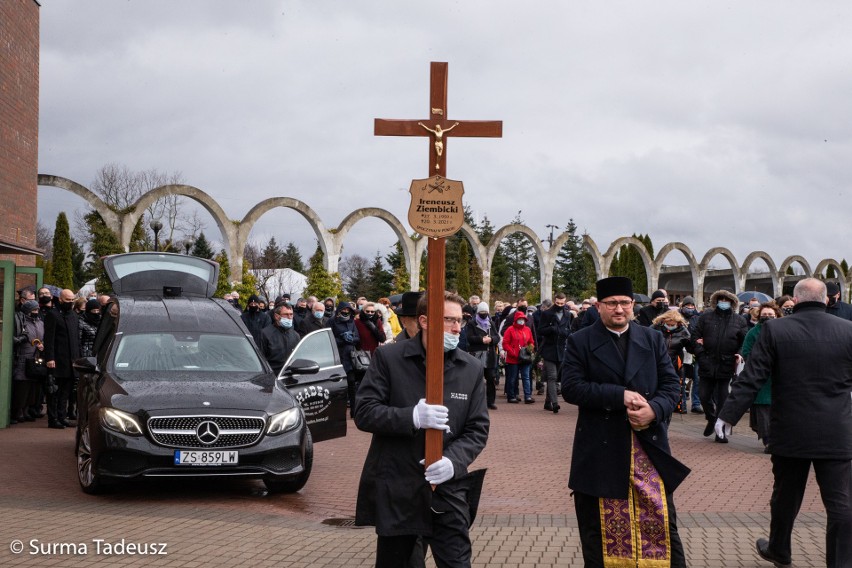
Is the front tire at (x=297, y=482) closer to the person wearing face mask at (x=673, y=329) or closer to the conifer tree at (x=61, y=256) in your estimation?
the person wearing face mask at (x=673, y=329)

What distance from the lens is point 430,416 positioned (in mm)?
4449

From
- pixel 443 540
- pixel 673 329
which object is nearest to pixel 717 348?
pixel 673 329

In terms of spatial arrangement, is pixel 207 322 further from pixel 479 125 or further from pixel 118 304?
pixel 479 125

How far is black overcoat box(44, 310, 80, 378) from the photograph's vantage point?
551 inches

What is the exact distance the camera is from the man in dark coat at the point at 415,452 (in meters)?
4.54

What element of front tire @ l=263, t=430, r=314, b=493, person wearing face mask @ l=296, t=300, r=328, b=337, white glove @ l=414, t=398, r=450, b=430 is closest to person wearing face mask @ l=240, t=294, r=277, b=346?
person wearing face mask @ l=296, t=300, r=328, b=337

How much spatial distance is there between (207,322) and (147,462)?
2.26 metres

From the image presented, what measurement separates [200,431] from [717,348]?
313 inches

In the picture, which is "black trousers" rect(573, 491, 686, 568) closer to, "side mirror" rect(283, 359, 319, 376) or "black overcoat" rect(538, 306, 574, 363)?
"side mirror" rect(283, 359, 319, 376)

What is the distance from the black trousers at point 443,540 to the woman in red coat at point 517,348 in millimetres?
13758

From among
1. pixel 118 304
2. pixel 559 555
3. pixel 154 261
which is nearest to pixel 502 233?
pixel 154 261

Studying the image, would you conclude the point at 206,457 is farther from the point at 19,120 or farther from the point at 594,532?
the point at 19,120

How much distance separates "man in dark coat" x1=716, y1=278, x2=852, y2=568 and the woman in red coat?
38.7ft

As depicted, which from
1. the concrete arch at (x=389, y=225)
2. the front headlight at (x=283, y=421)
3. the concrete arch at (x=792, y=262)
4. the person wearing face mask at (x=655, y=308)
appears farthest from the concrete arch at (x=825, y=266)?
the front headlight at (x=283, y=421)
